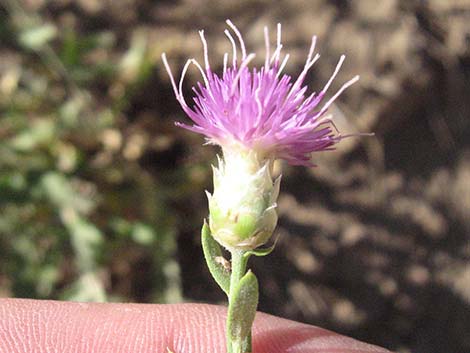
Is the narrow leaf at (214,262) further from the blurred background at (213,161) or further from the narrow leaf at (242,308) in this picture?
the blurred background at (213,161)

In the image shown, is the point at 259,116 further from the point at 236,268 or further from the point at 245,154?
the point at 236,268

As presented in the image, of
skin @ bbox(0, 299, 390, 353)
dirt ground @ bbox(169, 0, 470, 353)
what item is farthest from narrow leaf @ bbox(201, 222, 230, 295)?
dirt ground @ bbox(169, 0, 470, 353)

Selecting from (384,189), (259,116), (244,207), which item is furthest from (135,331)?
(384,189)

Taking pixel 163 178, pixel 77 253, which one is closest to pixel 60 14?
pixel 163 178

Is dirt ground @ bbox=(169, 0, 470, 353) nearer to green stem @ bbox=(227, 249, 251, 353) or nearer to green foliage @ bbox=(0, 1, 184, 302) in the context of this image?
green foliage @ bbox=(0, 1, 184, 302)

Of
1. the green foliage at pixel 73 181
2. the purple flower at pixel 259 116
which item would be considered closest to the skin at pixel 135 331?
the green foliage at pixel 73 181

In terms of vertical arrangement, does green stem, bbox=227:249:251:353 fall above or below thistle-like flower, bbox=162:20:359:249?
below

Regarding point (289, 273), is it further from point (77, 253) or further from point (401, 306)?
point (77, 253)
